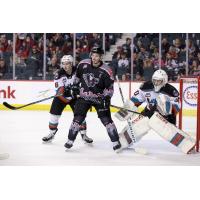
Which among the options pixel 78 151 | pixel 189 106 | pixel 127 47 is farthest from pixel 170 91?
pixel 127 47

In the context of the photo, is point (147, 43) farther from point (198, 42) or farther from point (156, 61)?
point (198, 42)

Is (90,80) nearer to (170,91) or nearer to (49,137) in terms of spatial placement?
(170,91)

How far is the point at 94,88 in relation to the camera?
363cm

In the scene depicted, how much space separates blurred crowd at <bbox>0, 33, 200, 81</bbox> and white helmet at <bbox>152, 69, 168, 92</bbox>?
1904mm

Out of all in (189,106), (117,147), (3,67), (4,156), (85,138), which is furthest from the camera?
(3,67)

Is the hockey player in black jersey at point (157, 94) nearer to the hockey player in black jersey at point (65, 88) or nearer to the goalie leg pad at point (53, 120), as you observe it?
the hockey player in black jersey at point (65, 88)

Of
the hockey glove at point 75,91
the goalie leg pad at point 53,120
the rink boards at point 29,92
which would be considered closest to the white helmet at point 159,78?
the hockey glove at point 75,91

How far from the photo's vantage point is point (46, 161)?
11.5 ft

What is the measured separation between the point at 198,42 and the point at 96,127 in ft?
6.62

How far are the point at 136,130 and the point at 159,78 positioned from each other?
0.42 m

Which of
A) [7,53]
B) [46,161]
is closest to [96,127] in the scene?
[46,161]

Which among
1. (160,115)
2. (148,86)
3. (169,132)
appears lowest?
(169,132)

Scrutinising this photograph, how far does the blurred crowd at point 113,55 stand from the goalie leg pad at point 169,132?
6.51 ft

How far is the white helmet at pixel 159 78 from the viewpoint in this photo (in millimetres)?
3637
